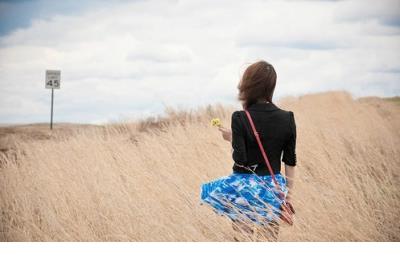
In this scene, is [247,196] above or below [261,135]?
below

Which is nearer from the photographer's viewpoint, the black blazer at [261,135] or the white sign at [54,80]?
the black blazer at [261,135]

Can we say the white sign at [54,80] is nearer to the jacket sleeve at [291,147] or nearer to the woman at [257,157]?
the woman at [257,157]

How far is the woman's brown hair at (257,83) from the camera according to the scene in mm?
Answer: 1913

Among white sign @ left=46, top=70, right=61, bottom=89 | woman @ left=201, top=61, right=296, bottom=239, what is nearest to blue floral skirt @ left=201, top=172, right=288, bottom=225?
woman @ left=201, top=61, right=296, bottom=239

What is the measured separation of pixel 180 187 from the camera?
338 centimetres

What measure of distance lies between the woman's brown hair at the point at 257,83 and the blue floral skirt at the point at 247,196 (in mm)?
307

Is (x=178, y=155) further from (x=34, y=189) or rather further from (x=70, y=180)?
(x=34, y=189)

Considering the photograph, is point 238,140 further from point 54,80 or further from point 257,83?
point 54,80

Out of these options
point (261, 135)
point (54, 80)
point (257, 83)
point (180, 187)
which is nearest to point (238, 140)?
point (261, 135)

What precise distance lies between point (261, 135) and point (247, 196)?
271mm

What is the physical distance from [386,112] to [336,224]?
384cm

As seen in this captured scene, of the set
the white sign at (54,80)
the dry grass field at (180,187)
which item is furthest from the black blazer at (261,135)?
the white sign at (54,80)

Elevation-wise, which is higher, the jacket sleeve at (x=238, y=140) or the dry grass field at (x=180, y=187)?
the jacket sleeve at (x=238, y=140)

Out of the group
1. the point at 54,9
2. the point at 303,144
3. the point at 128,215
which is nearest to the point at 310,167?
the point at 303,144
